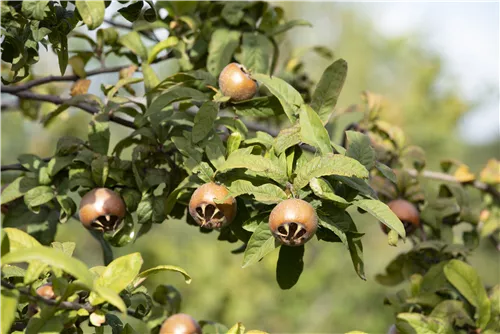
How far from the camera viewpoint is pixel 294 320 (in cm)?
632

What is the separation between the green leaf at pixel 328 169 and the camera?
1.03m

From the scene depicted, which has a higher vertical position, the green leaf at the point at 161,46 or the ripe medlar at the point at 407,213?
the green leaf at the point at 161,46

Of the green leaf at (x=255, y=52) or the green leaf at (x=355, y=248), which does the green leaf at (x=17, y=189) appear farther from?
the green leaf at (x=355, y=248)

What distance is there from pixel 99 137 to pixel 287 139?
1.57 ft

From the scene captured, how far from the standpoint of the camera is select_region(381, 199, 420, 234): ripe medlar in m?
1.61

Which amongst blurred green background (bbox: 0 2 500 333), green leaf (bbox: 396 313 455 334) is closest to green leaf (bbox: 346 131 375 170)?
green leaf (bbox: 396 313 455 334)

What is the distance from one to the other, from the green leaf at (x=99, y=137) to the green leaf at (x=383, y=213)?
1.97ft

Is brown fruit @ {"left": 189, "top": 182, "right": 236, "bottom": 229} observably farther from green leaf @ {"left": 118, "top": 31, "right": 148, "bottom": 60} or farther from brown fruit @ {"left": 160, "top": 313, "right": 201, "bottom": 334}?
green leaf @ {"left": 118, "top": 31, "right": 148, "bottom": 60}

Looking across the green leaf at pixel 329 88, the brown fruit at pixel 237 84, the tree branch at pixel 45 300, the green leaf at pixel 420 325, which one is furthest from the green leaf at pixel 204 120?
the green leaf at pixel 420 325

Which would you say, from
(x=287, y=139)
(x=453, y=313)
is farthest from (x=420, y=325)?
(x=287, y=139)

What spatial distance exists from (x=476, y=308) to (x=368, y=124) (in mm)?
725

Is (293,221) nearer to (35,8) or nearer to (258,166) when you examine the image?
(258,166)

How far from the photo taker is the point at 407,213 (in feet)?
5.29

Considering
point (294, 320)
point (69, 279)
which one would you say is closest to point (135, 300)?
point (69, 279)
